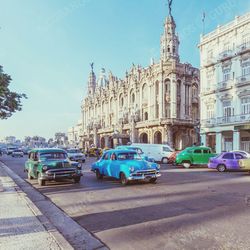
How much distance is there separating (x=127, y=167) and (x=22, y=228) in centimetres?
745

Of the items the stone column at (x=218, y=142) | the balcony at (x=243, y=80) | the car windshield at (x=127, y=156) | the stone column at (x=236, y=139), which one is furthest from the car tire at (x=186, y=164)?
the balcony at (x=243, y=80)

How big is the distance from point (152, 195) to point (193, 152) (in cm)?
1463

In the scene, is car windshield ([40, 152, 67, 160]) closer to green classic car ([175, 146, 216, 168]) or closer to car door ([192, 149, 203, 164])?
green classic car ([175, 146, 216, 168])

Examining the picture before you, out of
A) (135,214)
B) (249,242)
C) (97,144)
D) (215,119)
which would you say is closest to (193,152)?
(215,119)

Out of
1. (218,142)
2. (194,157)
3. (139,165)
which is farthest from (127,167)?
(218,142)

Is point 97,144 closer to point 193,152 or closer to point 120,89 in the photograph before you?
point 120,89

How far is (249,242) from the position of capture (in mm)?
5324

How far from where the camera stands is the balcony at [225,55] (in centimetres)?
3350

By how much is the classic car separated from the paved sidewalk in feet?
17.9

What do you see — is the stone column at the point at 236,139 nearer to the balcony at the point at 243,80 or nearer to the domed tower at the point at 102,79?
the balcony at the point at 243,80

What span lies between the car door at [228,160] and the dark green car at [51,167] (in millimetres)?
11047

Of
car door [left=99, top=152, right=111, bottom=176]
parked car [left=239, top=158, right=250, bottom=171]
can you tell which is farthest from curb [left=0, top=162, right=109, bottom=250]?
parked car [left=239, top=158, right=250, bottom=171]

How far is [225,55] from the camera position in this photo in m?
34.2

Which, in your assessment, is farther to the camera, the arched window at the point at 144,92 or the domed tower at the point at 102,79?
the domed tower at the point at 102,79
